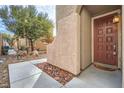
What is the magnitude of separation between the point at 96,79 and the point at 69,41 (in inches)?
27.6

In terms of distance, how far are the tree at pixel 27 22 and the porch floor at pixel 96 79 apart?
0.78 metres

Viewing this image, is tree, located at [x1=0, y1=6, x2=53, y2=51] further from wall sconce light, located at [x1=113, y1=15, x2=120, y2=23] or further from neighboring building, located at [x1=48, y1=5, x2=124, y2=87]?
wall sconce light, located at [x1=113, y1=15, x2=120, y2=23]

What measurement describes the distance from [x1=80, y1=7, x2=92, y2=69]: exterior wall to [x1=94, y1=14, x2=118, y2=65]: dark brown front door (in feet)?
0.36

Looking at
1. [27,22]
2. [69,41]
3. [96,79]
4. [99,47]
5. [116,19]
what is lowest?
[96,79]

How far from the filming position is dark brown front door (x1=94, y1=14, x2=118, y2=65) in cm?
181

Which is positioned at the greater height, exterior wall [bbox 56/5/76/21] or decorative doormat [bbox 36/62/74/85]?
exterior wall [bbox 56/5/76/21]

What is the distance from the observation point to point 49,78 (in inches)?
65.7

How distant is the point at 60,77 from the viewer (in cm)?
166

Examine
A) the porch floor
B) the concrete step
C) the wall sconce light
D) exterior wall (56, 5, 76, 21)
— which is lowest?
the porch floor

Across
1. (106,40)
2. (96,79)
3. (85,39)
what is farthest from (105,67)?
(85,39)

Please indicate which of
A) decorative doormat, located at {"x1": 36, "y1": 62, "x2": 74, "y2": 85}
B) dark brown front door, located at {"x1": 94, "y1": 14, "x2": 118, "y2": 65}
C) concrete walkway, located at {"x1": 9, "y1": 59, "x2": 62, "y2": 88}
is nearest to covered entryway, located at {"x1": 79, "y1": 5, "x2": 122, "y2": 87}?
dark brown front door, located at {"x1": 94, "y1": 14, "x2": 118, "y2": 65}

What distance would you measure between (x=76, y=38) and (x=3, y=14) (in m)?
1.09

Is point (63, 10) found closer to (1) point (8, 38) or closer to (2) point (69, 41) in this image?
(2) point (69, 41)
